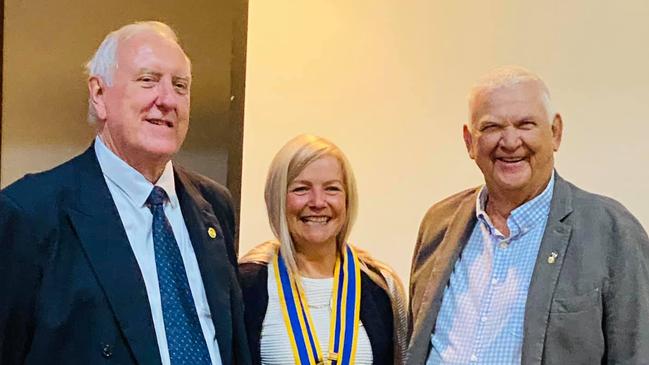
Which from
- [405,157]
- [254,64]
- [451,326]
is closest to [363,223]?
[405,157]

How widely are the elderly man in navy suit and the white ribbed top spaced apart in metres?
0.27

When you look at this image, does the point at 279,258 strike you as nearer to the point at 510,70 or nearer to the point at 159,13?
the point at 510,70

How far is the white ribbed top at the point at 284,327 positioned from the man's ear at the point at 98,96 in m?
0.82

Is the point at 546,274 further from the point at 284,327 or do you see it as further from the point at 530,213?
the point at 284,327

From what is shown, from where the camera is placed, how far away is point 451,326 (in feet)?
7.34

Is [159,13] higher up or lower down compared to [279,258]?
higher up

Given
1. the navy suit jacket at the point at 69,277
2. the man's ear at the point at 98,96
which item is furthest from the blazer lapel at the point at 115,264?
the man's ear at the point at 98,96

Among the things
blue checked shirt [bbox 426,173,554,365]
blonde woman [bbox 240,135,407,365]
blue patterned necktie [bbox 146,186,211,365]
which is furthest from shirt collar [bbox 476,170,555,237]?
blue patterned necktie [bbox 146,186,211,365]

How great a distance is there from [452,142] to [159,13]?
1445 mm

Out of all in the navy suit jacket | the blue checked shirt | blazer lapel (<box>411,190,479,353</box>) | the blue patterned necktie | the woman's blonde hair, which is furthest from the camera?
the woman's blonde hair

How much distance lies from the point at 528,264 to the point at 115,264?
3.52 ft

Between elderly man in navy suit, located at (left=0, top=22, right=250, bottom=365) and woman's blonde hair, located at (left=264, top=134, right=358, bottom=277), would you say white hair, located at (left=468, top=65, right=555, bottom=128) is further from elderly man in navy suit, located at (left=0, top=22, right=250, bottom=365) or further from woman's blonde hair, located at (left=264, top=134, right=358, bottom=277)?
elderly man in navy suit, located at (left=0, top=22, right=250, bottom=365)

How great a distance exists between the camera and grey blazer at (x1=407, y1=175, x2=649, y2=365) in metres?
A: 1.99

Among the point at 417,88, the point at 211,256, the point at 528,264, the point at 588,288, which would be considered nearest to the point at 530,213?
the point at 528,264
